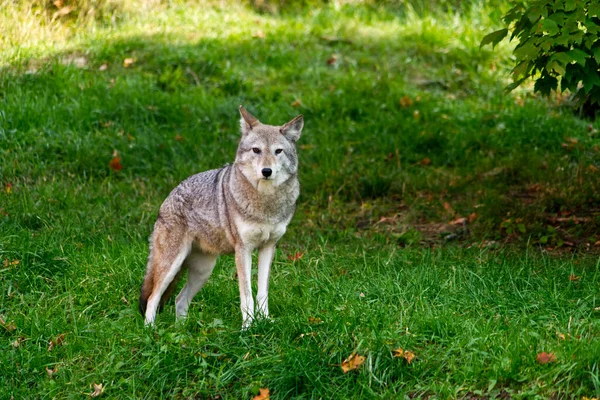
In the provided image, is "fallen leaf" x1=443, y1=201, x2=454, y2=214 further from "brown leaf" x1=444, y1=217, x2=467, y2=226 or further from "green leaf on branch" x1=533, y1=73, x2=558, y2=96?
"green leaf on branch" x1=533, y1=73, x2=558, y2=96

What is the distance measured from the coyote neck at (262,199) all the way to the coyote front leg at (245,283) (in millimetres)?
284

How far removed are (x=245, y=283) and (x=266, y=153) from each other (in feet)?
3.18

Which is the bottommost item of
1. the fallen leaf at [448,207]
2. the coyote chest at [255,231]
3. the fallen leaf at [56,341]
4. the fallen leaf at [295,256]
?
the fallen leaf at [448,207]

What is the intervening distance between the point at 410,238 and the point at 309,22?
22.0 ft

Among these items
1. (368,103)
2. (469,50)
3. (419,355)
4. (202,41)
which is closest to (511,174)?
(368,103)

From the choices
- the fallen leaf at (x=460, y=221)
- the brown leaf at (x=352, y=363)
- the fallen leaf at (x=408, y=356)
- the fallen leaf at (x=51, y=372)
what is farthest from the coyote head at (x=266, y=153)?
the fallen leaf at (x=460, y=221)

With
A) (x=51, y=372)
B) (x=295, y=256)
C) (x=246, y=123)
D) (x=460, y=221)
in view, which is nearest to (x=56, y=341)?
(x=51, y=372)

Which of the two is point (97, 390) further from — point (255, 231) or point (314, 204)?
point (314, 204)

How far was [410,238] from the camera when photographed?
8133mm

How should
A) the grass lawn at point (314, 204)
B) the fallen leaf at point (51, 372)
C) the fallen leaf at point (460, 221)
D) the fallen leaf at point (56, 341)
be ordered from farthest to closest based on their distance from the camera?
the fallen leaf at point (460, 221), the fallen leaf at point (56, 341), the fallen leaf at point (51, 372), the grass lawn at point (314, 204)

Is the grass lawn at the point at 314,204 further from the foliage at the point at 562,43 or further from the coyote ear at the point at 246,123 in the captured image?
the foliage at the point at 562,43

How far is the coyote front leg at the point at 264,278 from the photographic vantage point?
582 cm

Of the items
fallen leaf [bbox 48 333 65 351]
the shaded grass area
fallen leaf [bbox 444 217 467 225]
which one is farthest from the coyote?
fallen leaf [bbox 444 217 467 225]

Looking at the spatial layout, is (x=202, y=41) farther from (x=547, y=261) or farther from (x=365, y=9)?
(x=547, y=261)
